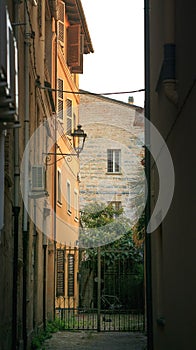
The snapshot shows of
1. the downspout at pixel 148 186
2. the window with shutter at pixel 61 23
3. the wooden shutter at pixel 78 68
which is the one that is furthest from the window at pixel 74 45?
the downspout at pixel 148 186

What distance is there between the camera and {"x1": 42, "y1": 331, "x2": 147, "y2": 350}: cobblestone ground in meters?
16.3

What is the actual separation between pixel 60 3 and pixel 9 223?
713 inches

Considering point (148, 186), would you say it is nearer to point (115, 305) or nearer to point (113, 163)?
point (115, 305)

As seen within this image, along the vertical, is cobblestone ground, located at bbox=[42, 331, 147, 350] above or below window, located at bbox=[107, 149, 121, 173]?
below

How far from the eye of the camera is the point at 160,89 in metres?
10.7

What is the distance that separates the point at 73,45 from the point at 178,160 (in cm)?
2205

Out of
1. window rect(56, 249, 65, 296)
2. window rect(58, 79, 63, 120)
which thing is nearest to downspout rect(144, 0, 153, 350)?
window rect(56, 249, 65, 296)

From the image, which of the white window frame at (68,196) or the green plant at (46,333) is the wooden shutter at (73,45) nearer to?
the white window frame at (68,196)

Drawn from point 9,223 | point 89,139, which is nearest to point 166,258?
point 9,223

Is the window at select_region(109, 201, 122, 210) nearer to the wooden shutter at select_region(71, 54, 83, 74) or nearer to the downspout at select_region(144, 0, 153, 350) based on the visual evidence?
the wooden shutter at select_region(71, 54, 83, 74)

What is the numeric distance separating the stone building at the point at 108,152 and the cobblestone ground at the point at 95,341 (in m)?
20.9

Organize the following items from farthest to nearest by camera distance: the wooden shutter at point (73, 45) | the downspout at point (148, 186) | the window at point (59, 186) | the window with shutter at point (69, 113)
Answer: the wooden shutter at point (73, 45)
the window with shutter at point (69, 113)
the window at point (59, 186)
the downspout at point (148, 186)

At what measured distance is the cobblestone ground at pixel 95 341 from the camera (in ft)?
53.6

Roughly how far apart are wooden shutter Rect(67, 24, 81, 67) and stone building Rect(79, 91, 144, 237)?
11.0 metres
